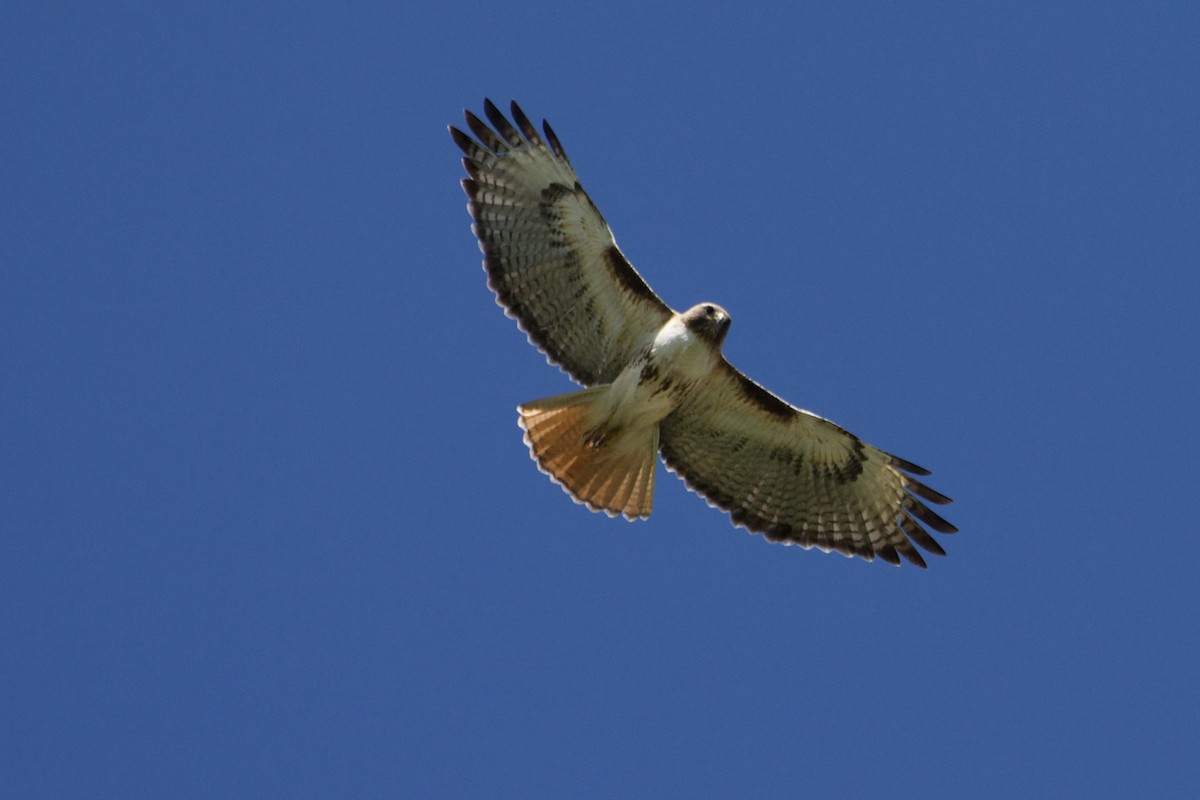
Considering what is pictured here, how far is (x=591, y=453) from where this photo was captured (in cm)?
1177

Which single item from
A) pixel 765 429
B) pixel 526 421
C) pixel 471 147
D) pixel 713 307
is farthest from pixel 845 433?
pixel 471 147

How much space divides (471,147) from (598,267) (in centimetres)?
121

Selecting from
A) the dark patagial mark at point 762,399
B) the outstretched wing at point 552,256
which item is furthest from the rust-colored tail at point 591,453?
the dark patagial mark at point 762,399

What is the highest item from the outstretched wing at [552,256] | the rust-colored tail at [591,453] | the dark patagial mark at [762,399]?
the dark patagial mark at [762,399]

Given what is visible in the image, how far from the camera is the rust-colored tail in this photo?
11.6m

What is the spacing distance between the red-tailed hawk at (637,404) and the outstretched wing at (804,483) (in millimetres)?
11

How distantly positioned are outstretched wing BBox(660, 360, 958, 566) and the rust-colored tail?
438 mm

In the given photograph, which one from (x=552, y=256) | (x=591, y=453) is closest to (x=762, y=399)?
(x=591, y=453)

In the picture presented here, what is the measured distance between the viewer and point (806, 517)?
12578mm

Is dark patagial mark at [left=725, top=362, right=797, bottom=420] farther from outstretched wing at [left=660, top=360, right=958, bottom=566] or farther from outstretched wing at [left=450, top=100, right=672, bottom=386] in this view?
outstretched wing at [left=450, top=100, right=672, bottom=386]

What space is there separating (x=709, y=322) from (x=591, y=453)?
50.8 inches

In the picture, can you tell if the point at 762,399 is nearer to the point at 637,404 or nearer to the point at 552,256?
the point at 637,404

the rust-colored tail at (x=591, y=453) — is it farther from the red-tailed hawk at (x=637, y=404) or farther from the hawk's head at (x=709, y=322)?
the hawk's head at (x=709, y=322)

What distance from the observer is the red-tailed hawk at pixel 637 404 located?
37.6ft
